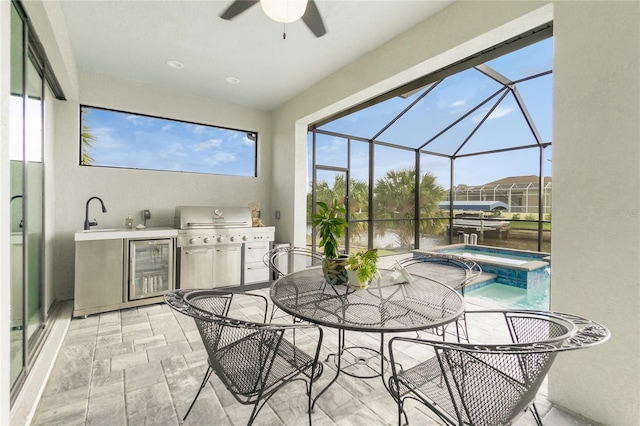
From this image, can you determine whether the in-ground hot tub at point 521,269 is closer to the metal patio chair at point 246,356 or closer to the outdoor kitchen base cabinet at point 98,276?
the metal patio chair at point 246,356

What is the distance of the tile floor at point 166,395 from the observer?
5.36ft

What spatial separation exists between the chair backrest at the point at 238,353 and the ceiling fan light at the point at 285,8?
5.96 ft

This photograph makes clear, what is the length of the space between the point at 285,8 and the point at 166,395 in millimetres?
2576

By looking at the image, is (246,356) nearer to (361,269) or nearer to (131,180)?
(361,269)

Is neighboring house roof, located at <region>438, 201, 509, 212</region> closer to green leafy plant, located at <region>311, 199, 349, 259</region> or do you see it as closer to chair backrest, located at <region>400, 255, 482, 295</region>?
chair backrest, located at <region>400, 255, 482, 295</region>

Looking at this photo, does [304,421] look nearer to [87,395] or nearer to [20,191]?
[87,395]

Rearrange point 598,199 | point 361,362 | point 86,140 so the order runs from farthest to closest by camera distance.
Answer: point 86,140, point 361,362, point 598,199

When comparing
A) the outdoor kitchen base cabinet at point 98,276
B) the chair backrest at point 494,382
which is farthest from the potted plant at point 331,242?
the outdoor kitchen base cabinet at point 98,276

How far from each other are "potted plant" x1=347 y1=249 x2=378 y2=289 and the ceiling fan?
164 cm

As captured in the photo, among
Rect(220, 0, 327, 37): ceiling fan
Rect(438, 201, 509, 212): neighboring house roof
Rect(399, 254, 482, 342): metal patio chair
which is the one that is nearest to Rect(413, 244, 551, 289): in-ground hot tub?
Rect(438, 201, 509, 212): neighboring house roof

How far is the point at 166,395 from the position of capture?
1.84 metres

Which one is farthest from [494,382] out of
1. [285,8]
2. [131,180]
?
[131,180]

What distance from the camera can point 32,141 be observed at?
7.77ft

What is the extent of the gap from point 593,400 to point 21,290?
3.74 meters
